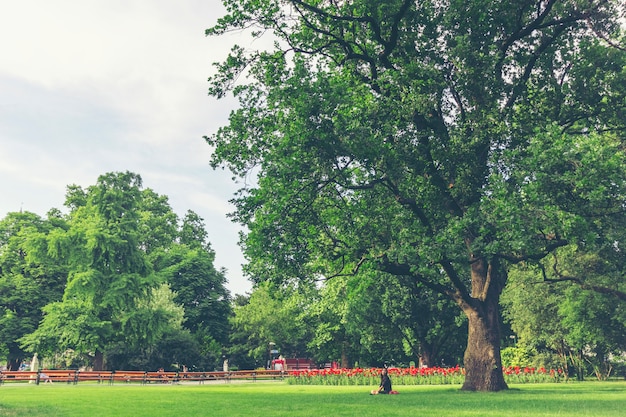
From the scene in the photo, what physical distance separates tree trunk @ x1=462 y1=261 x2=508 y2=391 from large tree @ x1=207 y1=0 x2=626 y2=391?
6cm

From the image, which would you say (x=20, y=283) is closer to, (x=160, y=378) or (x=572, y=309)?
(x=160, y=378)

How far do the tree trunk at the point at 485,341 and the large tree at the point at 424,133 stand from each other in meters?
0.06

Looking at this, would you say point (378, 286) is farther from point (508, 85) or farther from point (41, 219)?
point (41, 219)

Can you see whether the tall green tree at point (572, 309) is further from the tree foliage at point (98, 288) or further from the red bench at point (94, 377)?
the red bench at point (94, 377)

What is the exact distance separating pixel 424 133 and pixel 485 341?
9.16 meters

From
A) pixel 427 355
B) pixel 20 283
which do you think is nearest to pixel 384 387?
pixel 427 355

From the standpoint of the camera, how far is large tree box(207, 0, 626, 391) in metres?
20.0

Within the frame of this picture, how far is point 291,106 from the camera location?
20797 mm

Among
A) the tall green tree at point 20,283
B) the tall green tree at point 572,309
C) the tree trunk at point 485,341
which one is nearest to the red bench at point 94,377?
the tall green tree at point 20,283

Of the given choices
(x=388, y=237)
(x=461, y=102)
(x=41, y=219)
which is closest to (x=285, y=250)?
(x=388, y=237)

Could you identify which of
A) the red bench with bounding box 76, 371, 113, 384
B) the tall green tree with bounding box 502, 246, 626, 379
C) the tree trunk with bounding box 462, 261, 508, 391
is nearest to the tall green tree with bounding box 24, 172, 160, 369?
the red bench with bounding box 76, 371, 113, 384

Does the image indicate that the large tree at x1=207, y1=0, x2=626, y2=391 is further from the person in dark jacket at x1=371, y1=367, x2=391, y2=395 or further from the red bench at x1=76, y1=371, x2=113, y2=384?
the red bench at x1=76, y1=371, x2=113, y2=384

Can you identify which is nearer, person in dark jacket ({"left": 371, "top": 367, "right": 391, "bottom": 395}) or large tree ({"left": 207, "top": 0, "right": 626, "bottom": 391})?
large tree ({"left": 207, "top": 0, "right": 626, "bottom": 391})

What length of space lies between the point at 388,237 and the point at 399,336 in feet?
104
